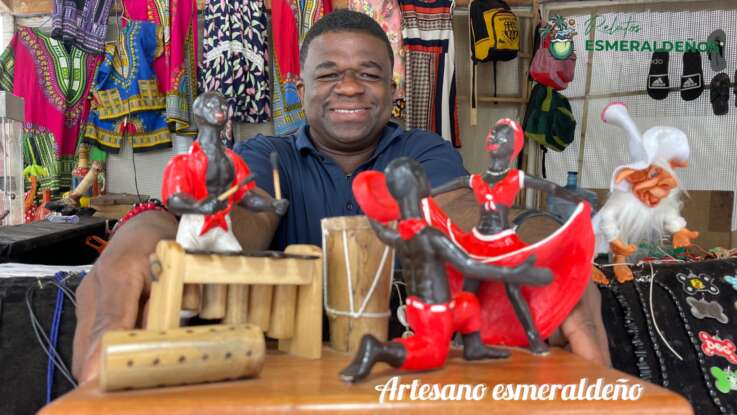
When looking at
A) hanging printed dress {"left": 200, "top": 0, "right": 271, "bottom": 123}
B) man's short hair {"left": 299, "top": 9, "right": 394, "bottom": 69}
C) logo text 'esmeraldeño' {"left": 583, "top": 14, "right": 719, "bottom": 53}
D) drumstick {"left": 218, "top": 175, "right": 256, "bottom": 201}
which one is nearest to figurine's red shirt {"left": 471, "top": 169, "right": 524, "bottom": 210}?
drumstick {"left": 218, "top": 175, "right": 256, "bottom": 201}

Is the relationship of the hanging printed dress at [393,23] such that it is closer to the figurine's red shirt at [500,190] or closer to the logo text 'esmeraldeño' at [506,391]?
the figurine's red shirt at [500,190]

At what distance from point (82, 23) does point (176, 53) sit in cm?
52

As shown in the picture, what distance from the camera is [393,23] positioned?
3430 mm

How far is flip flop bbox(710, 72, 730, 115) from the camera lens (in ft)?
11.9

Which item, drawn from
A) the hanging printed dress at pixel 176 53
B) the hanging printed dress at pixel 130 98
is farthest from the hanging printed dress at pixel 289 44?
the hanging printed dress at pixel 130 98

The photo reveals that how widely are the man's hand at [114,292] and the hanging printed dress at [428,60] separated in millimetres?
2609

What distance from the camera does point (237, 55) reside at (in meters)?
3.37

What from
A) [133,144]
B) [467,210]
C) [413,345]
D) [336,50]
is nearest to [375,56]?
[336,50]

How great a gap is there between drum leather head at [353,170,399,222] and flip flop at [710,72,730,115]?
11.6 feet

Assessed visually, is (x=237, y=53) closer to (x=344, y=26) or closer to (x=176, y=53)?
(x=176, y=53)

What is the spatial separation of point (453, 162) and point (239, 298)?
3.15 ft

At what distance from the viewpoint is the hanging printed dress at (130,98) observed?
11.3ft

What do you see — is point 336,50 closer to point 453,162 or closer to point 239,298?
point 453,162

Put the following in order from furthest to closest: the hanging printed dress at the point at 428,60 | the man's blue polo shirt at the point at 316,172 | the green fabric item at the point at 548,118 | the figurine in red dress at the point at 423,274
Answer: the green fabric item at the point at 548,118 < the hanging printed dress at the point at 428,60 < the man's blue polo shirt at the point at 316,172 < the figurine in red dress at the point at 423,274
